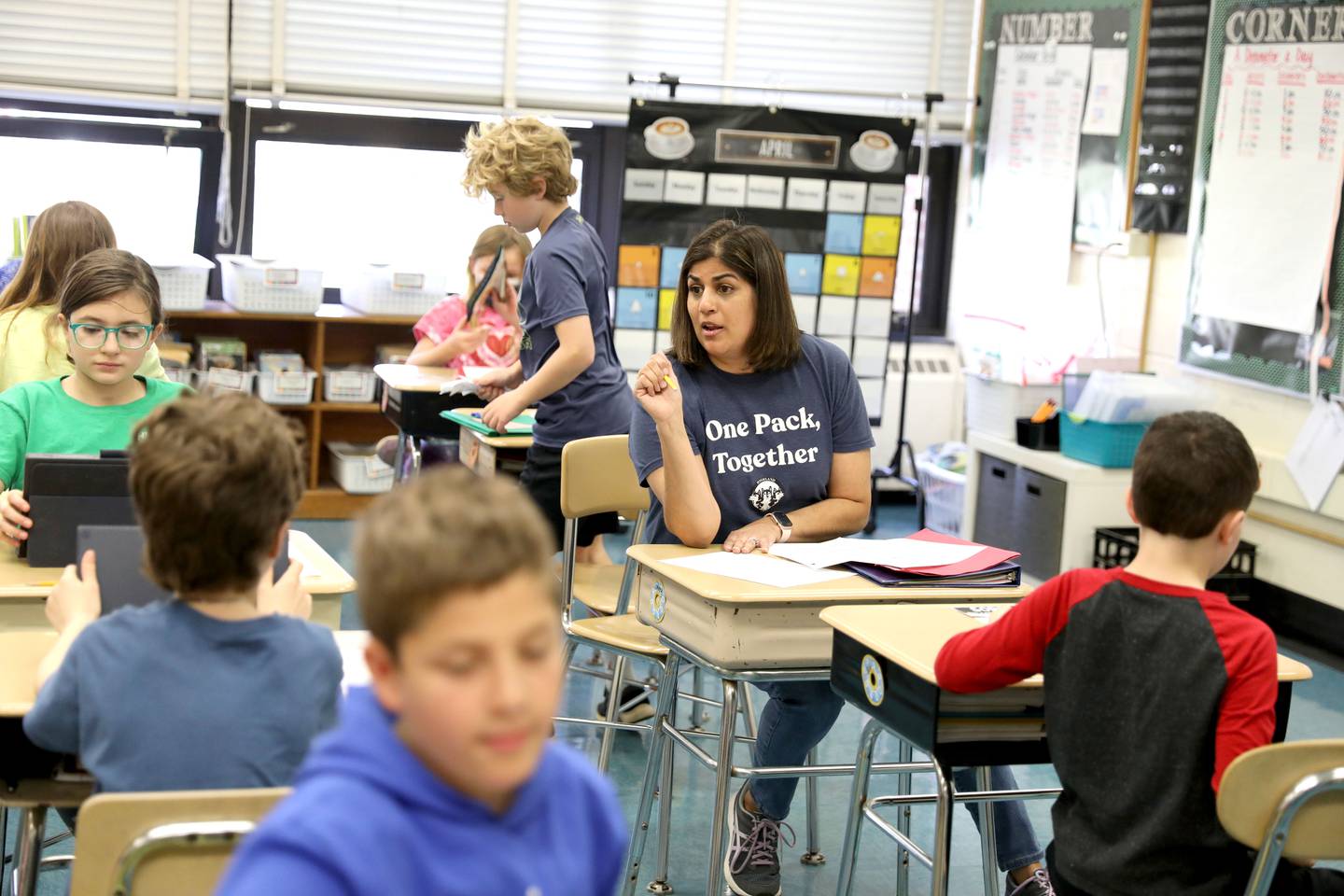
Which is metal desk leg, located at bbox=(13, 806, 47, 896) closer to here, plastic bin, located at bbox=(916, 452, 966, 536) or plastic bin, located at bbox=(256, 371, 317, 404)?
plastic bin, located at bbox=(256, 371, 317, 404)

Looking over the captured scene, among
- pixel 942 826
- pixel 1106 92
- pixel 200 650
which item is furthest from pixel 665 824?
pixel 1106 92

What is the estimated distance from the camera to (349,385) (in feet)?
20.6

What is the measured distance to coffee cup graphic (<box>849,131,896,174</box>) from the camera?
6250mm

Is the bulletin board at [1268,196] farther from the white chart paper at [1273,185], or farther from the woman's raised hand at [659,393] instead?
the woman's raised hand at [659,393]

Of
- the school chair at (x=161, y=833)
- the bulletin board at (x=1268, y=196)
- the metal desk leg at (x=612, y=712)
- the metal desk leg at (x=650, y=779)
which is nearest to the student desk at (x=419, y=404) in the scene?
the metal desk leg at (x=612, y=712)

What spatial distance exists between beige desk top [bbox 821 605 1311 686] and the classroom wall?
8.92 feet

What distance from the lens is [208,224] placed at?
654cm

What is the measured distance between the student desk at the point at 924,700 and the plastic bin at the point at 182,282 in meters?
4.16

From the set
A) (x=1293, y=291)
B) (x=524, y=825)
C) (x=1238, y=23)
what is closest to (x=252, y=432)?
(x=524, y=825)

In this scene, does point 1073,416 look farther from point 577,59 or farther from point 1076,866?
point 1076,866

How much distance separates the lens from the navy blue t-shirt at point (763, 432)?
2951mm

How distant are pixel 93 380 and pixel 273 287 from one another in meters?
3.49

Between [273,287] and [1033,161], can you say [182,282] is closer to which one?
[273,287]

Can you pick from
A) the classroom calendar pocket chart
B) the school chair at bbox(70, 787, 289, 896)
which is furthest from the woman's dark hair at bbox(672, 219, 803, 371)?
the classroom calendar pocket chart
